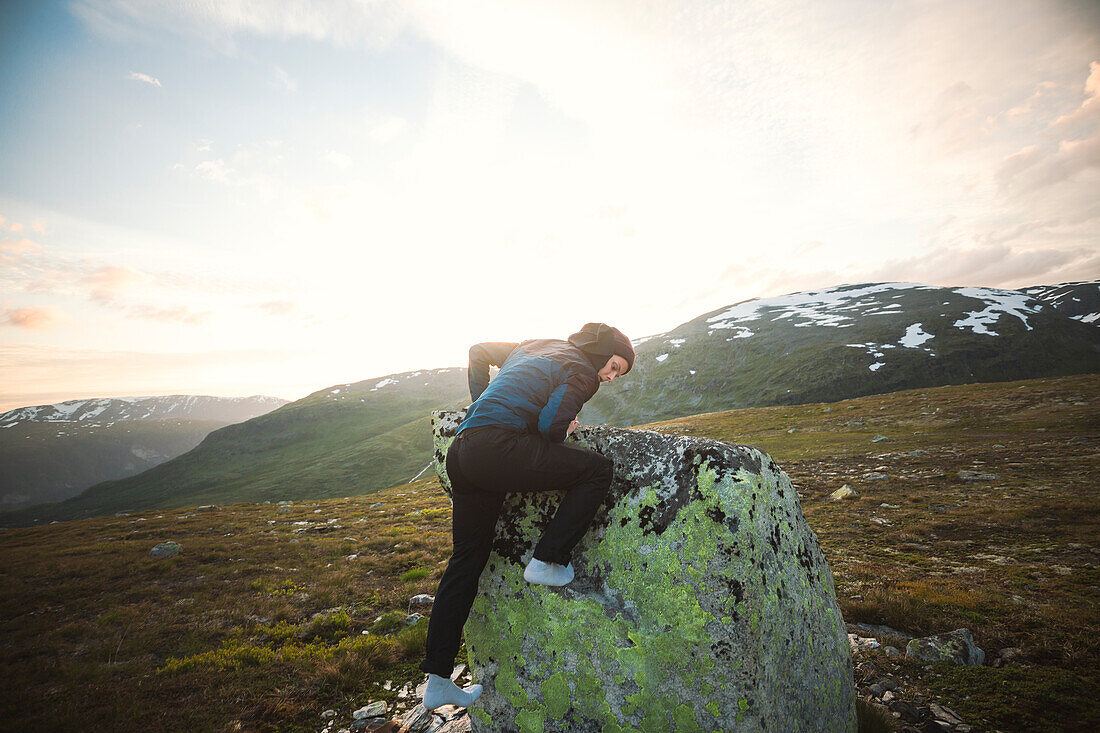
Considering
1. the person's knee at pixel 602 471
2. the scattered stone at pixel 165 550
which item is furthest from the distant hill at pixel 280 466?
the person's knee at pixel 602 471

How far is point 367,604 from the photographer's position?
29.8 feet

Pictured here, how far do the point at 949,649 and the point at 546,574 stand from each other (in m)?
6.07

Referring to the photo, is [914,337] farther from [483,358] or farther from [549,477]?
[549,477]

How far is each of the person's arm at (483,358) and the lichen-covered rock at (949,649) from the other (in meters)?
7.38

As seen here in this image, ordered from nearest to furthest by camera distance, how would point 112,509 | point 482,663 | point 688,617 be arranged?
point 688,617 → point 482,663 → point 112,509

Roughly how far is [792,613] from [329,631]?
325 inches

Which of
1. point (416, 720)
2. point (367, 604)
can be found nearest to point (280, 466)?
point (367, 604)

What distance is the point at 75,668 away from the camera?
657 centimetres

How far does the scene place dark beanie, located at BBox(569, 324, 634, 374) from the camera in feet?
16.9

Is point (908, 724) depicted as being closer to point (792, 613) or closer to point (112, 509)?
point (792, 613)

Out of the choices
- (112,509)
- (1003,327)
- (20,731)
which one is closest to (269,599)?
(20,731)

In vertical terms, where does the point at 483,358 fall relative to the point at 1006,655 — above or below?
above

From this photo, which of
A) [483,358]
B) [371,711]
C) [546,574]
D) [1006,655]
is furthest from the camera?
[483,358]

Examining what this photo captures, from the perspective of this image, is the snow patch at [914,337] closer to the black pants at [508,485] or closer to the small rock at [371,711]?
the black pants at [508,485]
